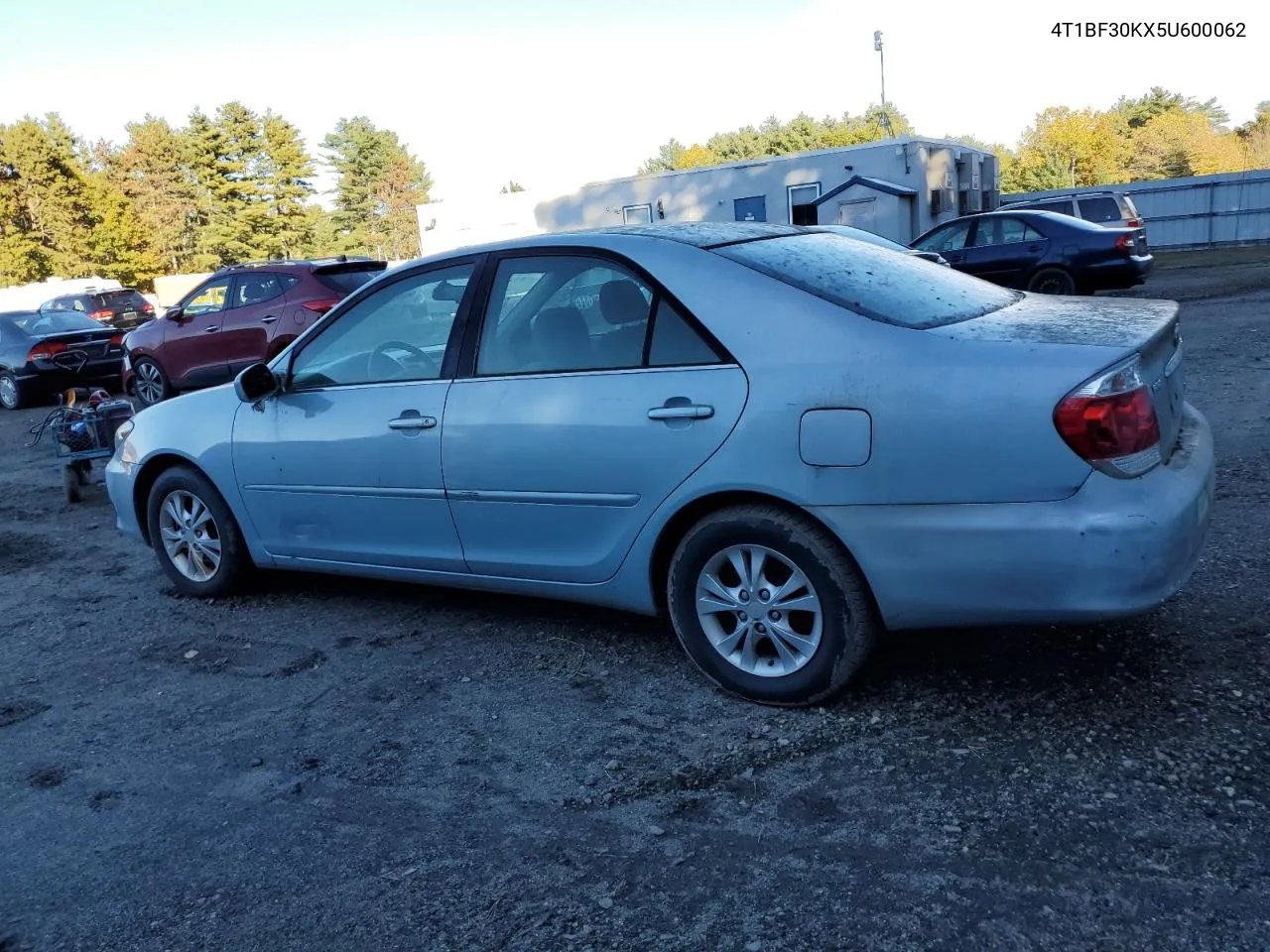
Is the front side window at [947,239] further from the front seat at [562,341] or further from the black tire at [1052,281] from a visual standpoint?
the front seat at [562,341]

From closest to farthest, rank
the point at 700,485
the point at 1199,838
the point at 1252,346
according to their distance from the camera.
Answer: the point at 1199,838, the point at 700,485, the point at 1252,346

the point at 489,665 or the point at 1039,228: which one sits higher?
the point at 1039,228

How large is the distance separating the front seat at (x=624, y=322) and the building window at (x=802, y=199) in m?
25.6

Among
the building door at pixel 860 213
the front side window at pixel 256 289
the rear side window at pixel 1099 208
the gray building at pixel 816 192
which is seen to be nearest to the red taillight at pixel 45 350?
the front side window at pixel 256 289

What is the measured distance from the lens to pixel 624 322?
3916 millimetres

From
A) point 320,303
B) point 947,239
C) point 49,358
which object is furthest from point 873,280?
point 49,358

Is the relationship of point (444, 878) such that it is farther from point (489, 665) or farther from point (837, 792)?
point (489, 665)

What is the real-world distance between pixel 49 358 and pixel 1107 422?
16020 millimetres

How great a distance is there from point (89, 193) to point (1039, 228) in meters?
53.9

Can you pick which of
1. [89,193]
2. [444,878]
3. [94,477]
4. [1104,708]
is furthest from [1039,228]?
[89,193]

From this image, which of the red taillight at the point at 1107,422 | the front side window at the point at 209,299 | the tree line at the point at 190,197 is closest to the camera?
the red taillight at the point at 1107,422

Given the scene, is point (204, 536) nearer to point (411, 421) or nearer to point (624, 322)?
point (411, 421)

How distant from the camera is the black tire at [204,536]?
5227mm

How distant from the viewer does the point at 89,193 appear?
5659cm
